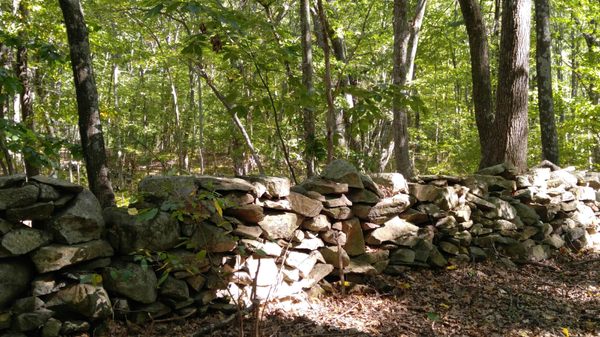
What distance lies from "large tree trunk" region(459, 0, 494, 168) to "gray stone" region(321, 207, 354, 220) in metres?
3.41

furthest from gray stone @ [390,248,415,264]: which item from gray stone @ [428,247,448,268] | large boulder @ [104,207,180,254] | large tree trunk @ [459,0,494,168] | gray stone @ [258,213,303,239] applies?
large tree trunk @ [459,0,494,168]

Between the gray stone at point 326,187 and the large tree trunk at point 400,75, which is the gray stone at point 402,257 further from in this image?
the large tree trunk at point 400,75

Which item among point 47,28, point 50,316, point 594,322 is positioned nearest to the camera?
point 50,316

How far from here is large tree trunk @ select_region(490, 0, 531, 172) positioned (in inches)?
252

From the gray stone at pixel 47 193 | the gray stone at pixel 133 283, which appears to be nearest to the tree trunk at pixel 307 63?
the gray stone at pixel 133 283

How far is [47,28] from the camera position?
7285mm

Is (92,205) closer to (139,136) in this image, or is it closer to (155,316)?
(155,316)

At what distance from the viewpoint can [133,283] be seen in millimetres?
3299

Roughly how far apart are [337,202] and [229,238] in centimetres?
131

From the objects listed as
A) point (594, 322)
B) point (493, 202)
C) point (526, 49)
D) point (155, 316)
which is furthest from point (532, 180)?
point (155, 316)

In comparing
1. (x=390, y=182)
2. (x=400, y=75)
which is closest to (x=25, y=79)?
(x=400, y=75)

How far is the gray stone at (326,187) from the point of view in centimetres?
449

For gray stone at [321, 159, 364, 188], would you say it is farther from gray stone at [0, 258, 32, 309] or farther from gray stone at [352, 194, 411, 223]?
gray stone at [0, 258, 32, 309]

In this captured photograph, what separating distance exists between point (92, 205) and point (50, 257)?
49 centimetres
